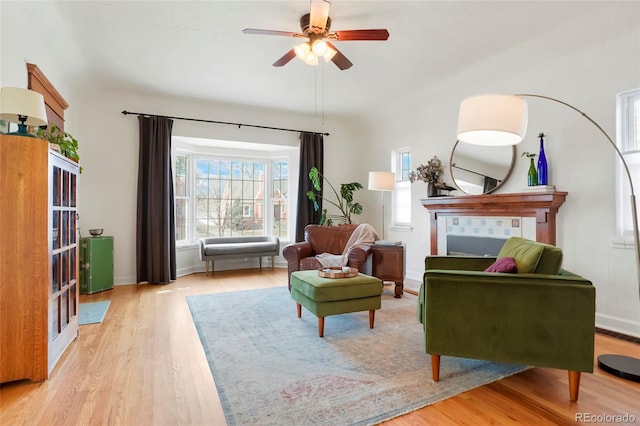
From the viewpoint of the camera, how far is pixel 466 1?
2619mm

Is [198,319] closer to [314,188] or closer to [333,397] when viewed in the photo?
[333,397]

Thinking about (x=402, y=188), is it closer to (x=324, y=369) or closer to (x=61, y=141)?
(x=324, y=369)

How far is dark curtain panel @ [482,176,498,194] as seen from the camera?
3863 millimetres

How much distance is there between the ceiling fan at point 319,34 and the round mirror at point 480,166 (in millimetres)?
2125

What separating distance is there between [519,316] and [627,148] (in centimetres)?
219

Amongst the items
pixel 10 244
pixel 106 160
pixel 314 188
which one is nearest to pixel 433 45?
pixel 314 188

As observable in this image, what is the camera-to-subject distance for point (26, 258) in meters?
1.97

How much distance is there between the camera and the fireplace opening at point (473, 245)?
3.77 m

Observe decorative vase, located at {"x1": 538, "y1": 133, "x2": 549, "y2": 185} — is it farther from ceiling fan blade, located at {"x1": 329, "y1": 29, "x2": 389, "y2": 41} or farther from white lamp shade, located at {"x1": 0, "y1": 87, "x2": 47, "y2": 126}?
white lamp shade, located at {"x1": 0, "y1": 87, "x2": 47, "y2": 126}

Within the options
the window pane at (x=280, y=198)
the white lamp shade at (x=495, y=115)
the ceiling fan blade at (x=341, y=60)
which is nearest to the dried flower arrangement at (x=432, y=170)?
the ceiling fan blade at (x=341, y=60)

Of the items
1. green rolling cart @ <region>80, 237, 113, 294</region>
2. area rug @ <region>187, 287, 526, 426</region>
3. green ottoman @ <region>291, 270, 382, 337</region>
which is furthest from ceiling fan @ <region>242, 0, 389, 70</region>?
green rolling cart @ <region>80, 237, 113, 294</region>

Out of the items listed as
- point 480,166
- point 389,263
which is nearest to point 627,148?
point 480,166

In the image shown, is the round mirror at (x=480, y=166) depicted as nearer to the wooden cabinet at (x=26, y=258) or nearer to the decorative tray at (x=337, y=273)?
the decorative tray at (x=337, y=273)

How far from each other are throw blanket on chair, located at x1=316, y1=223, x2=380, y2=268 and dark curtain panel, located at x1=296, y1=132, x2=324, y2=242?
1608 millimetres
